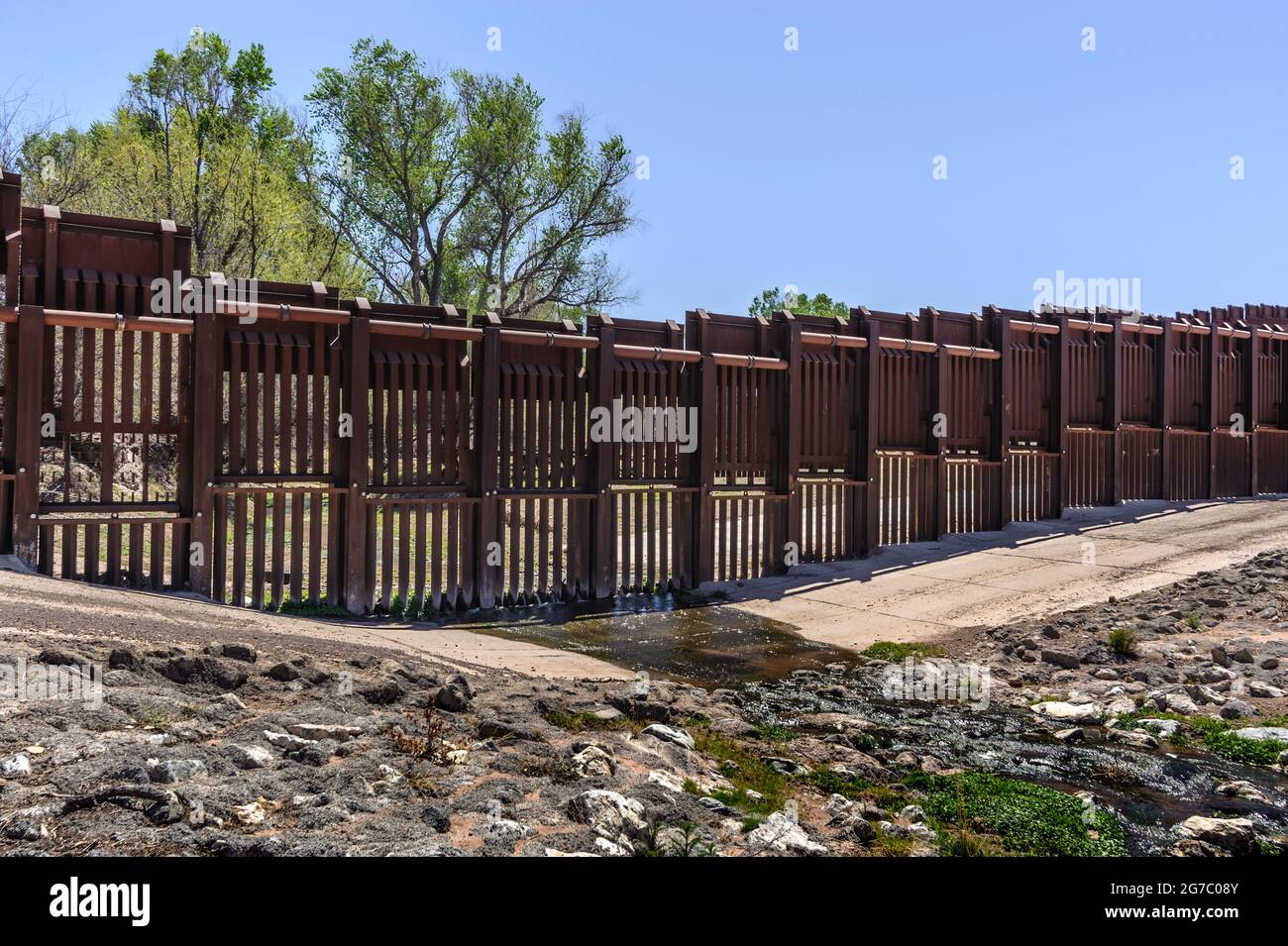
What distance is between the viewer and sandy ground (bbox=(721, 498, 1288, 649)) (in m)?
10.1

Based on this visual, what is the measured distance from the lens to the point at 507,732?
517cm

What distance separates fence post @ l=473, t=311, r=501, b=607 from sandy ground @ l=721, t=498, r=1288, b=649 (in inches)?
108

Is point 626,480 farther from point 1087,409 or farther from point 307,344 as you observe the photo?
point 1087,409

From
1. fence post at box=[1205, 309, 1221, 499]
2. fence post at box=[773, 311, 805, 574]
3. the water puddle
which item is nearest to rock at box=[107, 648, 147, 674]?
the water puddle

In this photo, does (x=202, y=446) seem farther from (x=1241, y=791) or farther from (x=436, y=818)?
(x=1241, y=791)

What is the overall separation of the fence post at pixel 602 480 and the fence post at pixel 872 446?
389 centimetres

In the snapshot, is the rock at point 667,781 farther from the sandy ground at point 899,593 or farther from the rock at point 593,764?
the sandy ground at point 899,593

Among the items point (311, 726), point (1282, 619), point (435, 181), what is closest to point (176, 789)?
point (311, 726)

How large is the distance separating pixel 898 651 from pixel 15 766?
269 inches

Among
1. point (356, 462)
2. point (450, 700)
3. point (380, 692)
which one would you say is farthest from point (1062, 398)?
point (380, 692)

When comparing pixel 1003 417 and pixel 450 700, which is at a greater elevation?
pixel 1003 417

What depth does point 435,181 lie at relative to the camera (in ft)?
106

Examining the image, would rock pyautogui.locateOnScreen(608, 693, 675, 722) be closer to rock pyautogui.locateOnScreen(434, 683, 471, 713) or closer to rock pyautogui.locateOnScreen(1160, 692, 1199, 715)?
rock pyautogui.locateOnScreen(434, 683, 471, 713)
